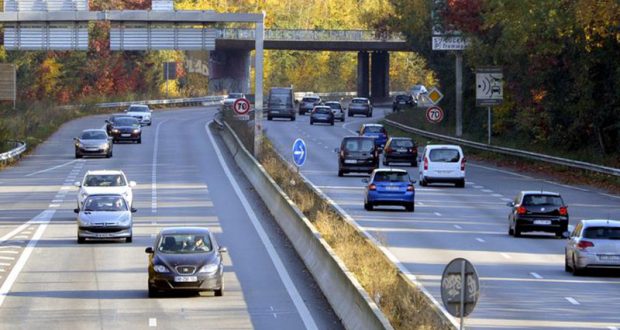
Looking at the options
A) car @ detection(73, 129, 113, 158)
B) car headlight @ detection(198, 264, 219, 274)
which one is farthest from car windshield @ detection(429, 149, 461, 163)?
A: car headlight @ detection(198, 264, 219, 274)

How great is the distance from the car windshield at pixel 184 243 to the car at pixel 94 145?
1524 inches

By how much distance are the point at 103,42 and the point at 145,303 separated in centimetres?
10277

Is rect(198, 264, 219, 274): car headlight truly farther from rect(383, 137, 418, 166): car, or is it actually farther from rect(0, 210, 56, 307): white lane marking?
rect(383, 137, 418, 166): car

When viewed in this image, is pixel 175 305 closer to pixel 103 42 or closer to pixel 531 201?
pixel 531 201

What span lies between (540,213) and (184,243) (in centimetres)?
1220

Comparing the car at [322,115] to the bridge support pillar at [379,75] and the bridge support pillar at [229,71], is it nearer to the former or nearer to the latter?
the bridge support pillar at [229,71]

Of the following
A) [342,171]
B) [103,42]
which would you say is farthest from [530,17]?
[103,42]

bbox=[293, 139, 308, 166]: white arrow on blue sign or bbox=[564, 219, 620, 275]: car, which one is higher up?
bbox=[293, 139, 308, 166]: white arrow on blue sign

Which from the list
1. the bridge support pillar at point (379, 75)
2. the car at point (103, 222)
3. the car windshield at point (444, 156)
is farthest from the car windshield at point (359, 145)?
the bridge support pillar at point (379, 75)

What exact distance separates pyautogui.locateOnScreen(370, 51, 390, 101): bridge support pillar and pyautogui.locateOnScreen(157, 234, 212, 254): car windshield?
352 ft

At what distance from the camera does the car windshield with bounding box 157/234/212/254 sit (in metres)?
26.4

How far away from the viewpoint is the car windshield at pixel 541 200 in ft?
117

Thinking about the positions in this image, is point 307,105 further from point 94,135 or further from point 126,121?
point 94,135

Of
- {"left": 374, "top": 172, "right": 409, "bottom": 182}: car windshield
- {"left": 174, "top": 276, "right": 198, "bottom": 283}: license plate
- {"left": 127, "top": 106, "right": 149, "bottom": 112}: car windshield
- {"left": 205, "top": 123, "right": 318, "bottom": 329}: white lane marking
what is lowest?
{"left": 205, "top": 123, "right": 318, "bottom": 329}: white lane marking
